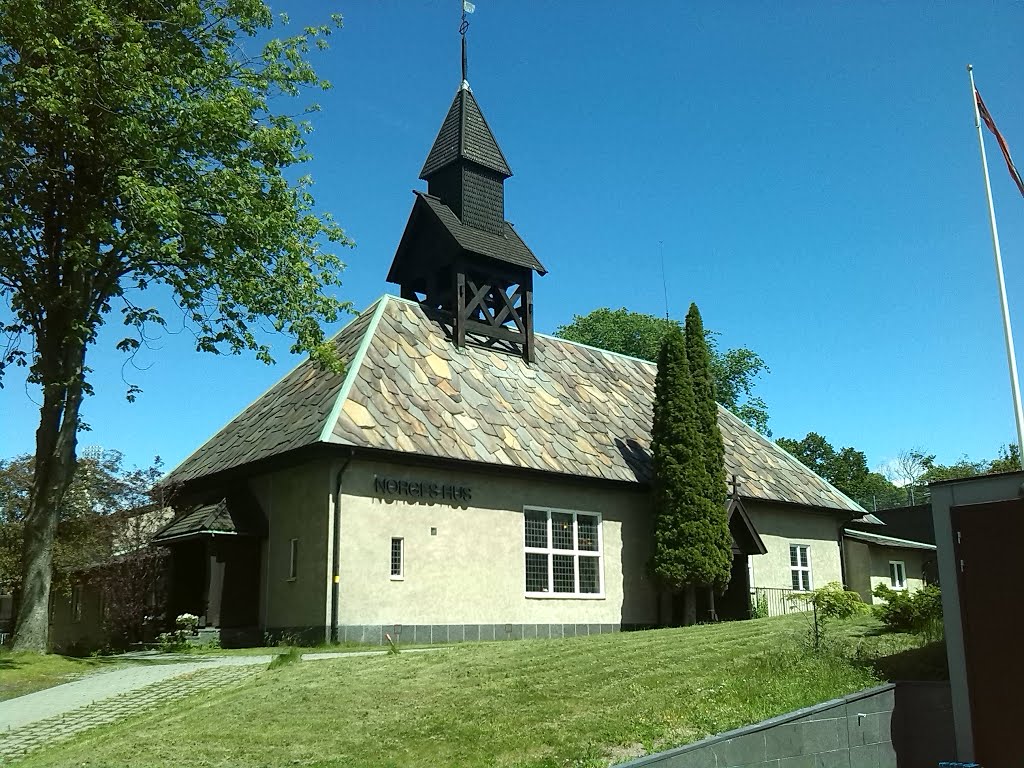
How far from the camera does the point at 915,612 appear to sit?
12016 millimetres

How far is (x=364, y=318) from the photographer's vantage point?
82.3 ft

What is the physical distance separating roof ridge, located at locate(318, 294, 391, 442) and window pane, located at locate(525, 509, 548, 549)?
536 centimetres

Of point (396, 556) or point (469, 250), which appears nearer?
point (396, 556)

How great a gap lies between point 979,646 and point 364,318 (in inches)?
729

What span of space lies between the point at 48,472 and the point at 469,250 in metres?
11.8

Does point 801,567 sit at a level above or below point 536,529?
below

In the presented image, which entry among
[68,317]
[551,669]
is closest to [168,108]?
[68,317]

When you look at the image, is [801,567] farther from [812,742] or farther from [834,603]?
[812,742]

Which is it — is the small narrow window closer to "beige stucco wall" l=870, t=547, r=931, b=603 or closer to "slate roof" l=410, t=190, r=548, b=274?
"slate roof" l=410, t=190, r=548, b=274

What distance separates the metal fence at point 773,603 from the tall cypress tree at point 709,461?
3041mm

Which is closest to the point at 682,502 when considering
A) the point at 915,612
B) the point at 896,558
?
the point at 915,612

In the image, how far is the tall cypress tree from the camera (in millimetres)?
23250

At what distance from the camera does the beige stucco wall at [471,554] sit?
1916 cm

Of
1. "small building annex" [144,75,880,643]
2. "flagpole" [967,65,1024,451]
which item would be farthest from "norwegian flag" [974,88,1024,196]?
"small building annex" [144,75,880,643]
